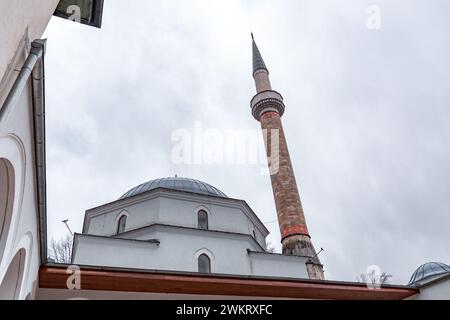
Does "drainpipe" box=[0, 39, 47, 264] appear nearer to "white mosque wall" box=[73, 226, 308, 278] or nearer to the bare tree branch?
"white mosque wall" box=[73, 226, 308, 278]

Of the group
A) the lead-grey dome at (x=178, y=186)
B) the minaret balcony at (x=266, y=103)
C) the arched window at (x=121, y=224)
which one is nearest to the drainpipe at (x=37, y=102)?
the arched window at (x=121, y=224)

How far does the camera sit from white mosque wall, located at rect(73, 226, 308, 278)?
1027cm

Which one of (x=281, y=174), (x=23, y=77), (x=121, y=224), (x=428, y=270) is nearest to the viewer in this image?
(x=23, y=77)

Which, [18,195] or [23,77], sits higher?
[23,77]

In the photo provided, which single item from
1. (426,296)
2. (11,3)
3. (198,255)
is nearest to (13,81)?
(11,3)

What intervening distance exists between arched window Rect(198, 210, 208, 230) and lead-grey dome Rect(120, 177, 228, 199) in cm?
107

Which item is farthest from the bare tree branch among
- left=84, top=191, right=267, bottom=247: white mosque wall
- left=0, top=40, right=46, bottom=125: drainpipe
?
left=0, top=40, right=46, bottom=125: drainpipe

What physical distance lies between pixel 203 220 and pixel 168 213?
3.78 feet

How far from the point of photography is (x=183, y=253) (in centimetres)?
1111

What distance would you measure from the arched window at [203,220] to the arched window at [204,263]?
1000 millimetres

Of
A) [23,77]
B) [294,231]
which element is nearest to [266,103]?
[294,231]

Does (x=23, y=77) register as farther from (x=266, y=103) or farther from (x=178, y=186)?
(x=266, y=103)

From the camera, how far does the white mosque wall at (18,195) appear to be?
→ 3.16 metres
